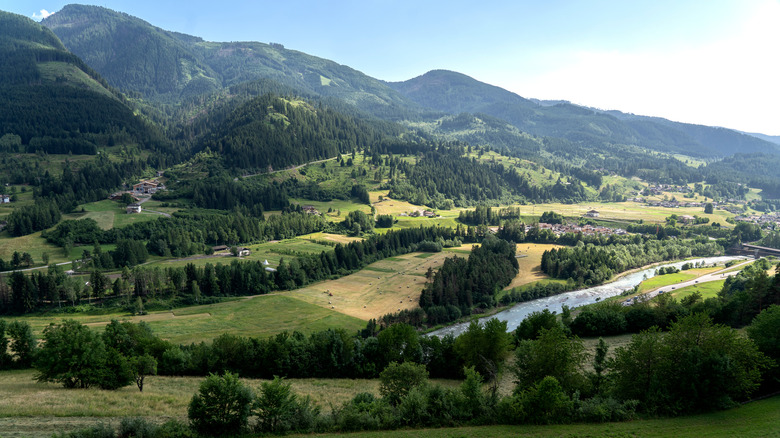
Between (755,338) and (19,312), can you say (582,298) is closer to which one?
(755,338)

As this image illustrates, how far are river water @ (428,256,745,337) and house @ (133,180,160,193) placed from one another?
168m

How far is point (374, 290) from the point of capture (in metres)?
111

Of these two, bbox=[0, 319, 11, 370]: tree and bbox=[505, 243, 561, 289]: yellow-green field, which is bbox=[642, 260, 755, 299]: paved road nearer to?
bbox=[505, 243, 561, 289]: yellow-green field

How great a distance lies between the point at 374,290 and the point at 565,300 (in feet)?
181

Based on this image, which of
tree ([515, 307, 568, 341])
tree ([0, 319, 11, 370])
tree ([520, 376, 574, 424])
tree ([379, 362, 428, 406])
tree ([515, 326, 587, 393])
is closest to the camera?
tree ([520, 376, 574, 424])

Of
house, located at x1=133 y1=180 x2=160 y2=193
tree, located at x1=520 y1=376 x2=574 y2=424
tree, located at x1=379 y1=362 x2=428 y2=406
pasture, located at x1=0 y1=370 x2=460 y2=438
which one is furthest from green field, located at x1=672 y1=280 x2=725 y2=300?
house, located at x1=133 y1=180 x2=160 y2=193

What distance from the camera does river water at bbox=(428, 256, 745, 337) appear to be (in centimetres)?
9512

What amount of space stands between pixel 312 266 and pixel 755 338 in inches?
3909

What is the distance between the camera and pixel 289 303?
3890 inches

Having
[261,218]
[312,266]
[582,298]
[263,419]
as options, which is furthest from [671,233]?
[263,419]

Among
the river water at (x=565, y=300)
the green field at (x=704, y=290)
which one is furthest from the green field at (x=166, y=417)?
the green field at (x=704, y=290)

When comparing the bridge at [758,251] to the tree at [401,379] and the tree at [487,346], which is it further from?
the tree at [401,379]

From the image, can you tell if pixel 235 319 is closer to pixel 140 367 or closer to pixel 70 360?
pixel 140 367

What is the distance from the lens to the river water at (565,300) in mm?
95125
